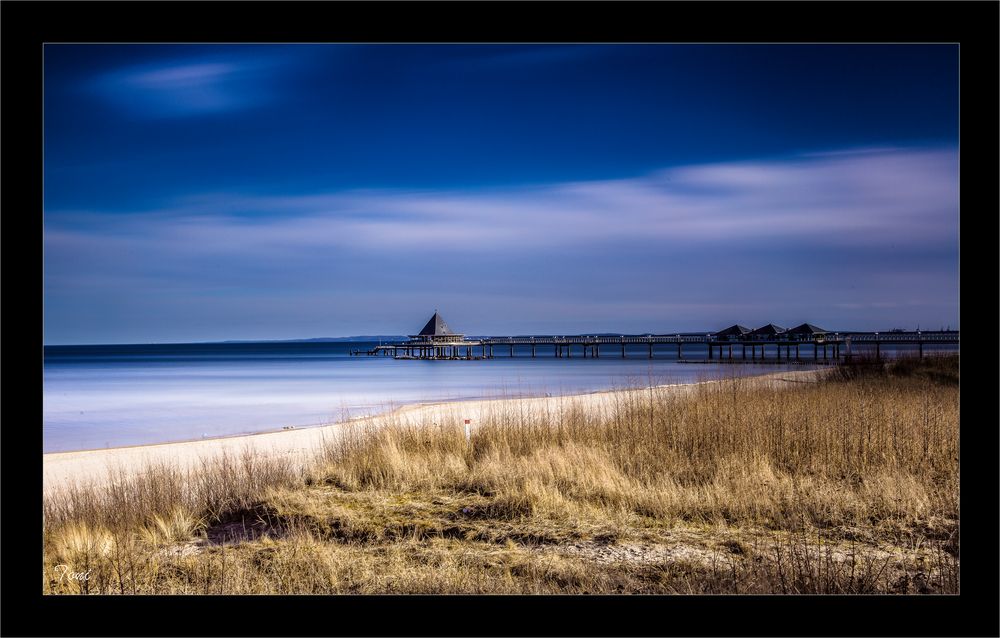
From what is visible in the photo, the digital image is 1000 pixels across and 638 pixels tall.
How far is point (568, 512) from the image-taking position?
20.8ft

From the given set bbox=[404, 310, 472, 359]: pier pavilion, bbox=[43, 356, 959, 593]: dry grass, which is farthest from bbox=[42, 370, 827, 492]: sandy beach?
bbox=[404, 310, 472, 359]: pier pavilion

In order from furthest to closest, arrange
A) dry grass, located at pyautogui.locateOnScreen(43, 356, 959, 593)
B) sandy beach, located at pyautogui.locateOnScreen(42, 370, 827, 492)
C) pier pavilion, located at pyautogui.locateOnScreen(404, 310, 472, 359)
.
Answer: pier pavilion, located at pyautogui.locateOnScreen(404, 310, 472, 359) → sandy beach, located at pyautogui.locateOnScreen(42, 370, 827, 492) → dry grass, located at pyautogui.locateOnScreen(43, 356, 959, 593)

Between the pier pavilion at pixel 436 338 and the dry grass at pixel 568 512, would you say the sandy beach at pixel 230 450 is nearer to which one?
the dry grass at pixel 568 512

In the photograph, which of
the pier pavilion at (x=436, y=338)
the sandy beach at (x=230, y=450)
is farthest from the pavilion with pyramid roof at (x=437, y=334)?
the sandy beach at (x=230, y=450)

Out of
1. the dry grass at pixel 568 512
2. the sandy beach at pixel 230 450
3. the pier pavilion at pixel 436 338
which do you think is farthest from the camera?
the pier pavilion at pixel 436 338

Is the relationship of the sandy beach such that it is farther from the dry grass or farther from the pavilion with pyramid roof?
the pavilion with pyramid roof

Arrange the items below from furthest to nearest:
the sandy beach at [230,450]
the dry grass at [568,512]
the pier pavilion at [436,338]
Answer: the pier pavilion at [436,338] → the sandy beach at [230,450] → the dry grass at [568,512]

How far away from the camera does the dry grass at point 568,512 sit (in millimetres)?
4676

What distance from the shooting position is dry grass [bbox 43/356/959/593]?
468cm
